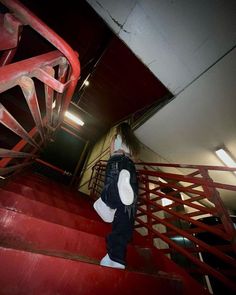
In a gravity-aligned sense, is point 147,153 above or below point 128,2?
below

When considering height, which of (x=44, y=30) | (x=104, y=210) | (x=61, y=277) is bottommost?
(x=61, y=277)

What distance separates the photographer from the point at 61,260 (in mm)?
942

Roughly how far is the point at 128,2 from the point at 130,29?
41 cm

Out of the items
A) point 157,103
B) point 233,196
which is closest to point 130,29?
point 157,103

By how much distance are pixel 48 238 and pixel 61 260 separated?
41 centimetres

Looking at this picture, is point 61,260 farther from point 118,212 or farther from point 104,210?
point 104,210

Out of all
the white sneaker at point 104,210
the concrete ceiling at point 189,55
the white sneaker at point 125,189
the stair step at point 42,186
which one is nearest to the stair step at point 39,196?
the stair step at point 42,186

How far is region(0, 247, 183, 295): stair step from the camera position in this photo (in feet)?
2.61

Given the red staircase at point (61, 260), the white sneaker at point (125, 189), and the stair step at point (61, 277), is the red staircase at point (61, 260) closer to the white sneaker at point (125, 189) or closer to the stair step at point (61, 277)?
the stair step at point (61, 277)

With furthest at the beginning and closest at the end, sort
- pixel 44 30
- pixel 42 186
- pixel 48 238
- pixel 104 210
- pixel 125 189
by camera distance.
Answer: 1. pixel 42 186
2. pixel 104 210
3. pixel 125 189
4. pixel 48 238
5. pixel 44 30

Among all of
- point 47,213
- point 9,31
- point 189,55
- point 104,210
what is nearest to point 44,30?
point 9,31

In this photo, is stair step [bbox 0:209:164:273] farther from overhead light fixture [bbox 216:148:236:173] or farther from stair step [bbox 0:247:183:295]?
overhead light fixture [bbox 216:148:236:173]

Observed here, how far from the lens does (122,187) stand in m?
1.55

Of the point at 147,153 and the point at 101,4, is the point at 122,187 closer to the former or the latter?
the point at 101,4
